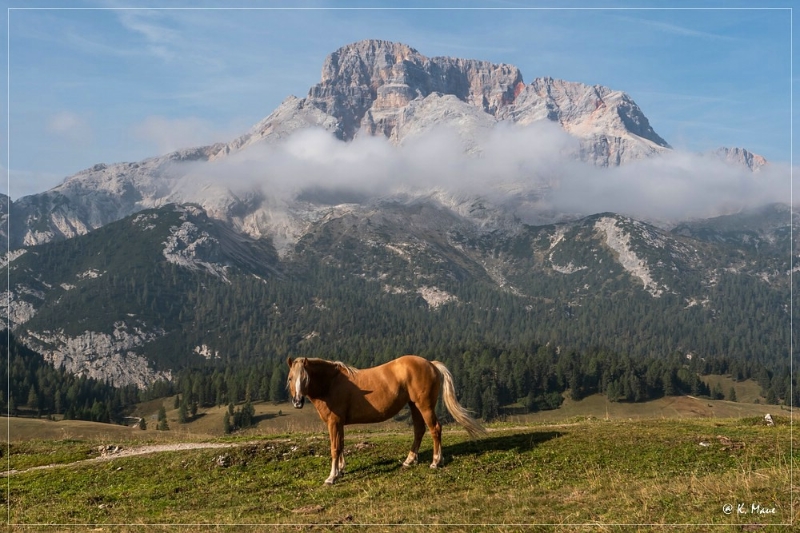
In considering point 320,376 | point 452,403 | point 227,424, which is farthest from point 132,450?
point 227,424

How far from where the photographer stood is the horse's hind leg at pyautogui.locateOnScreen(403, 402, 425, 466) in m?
25.5

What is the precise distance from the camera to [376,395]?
1009 inches

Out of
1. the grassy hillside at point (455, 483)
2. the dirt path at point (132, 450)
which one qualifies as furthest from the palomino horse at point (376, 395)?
the dirt path at point (132, 450)

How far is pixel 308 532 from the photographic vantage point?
1794 centimetres

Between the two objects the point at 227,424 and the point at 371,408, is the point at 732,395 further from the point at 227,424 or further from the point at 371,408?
the point at 371,408

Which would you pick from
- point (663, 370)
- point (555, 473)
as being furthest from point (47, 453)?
point (663, 370)

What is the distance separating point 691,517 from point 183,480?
2017 centimetres

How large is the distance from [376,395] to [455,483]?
15.9ft

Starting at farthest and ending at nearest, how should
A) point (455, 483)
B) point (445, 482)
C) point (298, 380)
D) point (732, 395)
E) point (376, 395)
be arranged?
1. point (732, 395)
2. point (376, 395)
3. point (298, 380)
4. point (445, 482)
5. point (455, 483)

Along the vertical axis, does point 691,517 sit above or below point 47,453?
above

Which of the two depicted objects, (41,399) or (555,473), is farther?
(41,399)

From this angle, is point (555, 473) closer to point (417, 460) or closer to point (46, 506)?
point (417, 460)

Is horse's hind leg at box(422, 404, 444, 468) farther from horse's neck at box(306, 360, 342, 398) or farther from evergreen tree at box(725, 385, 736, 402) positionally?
evergreen tree at box(725, 385, 736, 402)

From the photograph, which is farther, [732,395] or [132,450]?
[732,395]
